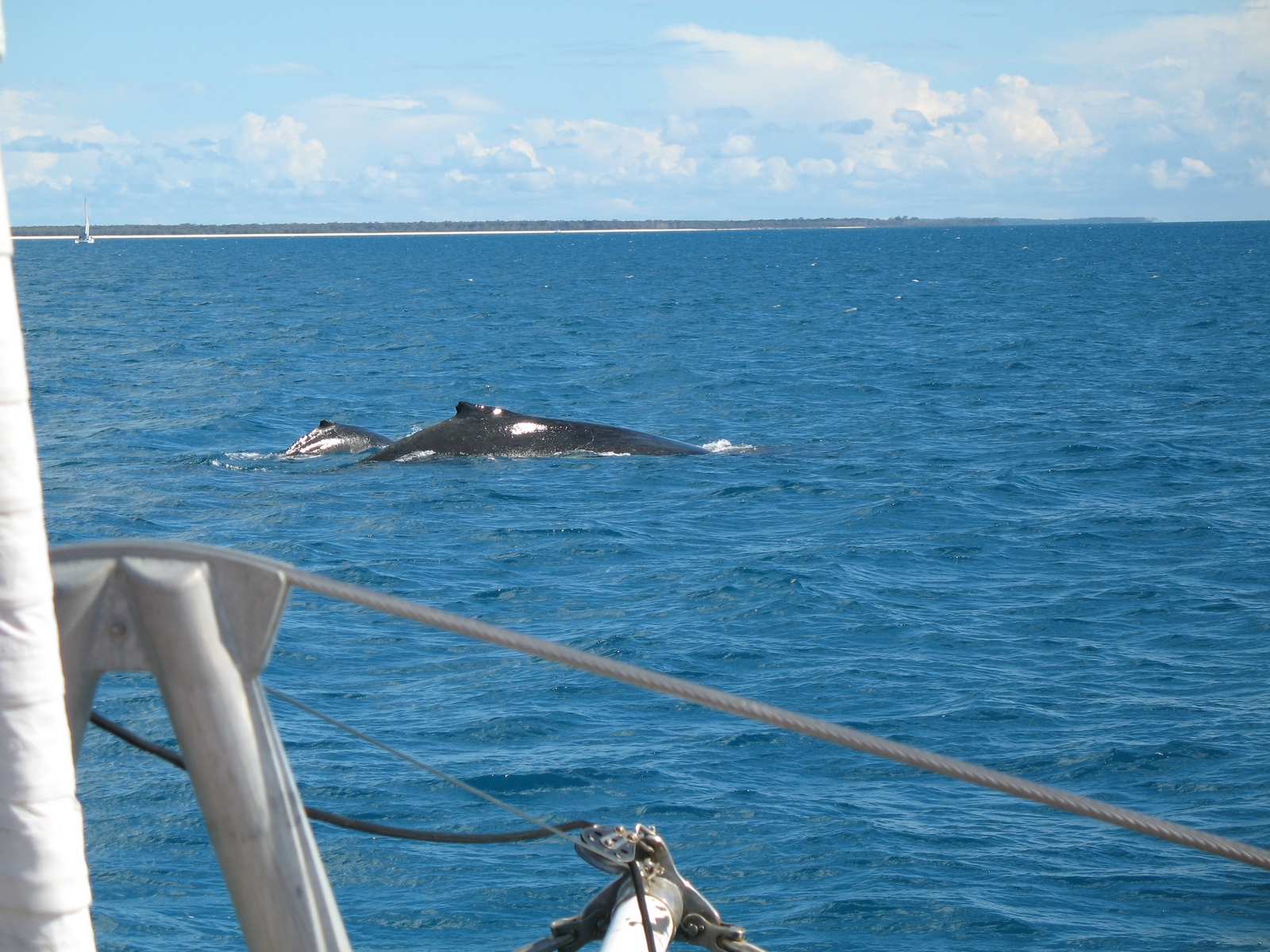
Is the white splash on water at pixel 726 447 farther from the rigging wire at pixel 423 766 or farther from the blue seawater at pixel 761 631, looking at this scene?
the rigging wire at pixel 423 766

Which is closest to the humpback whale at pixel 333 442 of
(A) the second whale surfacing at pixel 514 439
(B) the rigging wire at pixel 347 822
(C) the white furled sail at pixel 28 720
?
(A) the second whale surfacing at pixel 514 439

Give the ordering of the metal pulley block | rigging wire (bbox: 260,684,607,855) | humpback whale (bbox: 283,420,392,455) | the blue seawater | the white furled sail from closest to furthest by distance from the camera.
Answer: the white furled sail
rigging wire (bbox: 260,684,607,855)
the metal pulley block
the blue seawater
humpback whale (bbox: 283,420,392,455)

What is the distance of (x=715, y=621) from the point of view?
13008mm

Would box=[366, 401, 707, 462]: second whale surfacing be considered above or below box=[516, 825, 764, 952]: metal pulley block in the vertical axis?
below

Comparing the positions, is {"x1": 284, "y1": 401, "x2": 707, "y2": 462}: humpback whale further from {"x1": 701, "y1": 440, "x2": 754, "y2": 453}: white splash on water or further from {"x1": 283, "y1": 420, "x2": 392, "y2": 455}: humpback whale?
{"x1": 701, "y1": 440, "x2": 754, "y2": 453}: white splash on water

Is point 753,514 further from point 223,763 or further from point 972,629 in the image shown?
point 223,763

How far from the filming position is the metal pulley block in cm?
320

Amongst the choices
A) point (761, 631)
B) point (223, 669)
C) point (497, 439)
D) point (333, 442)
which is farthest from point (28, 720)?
point (333, 442)

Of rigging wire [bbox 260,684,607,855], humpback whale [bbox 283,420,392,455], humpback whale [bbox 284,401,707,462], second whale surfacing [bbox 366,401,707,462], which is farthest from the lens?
humpback whale [bbox 283,420,392,455]

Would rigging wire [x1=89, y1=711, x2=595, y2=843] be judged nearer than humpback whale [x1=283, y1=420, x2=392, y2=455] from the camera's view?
Yes

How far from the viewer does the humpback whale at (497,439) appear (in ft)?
68.8

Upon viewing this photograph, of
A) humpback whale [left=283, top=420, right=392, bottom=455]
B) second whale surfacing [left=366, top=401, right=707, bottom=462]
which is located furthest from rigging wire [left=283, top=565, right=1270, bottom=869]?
humpback whale [left=283, top=420, right=392, bottom=455]

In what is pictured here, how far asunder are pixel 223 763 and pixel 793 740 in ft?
27.0

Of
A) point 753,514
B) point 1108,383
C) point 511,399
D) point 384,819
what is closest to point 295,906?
point 384,819
